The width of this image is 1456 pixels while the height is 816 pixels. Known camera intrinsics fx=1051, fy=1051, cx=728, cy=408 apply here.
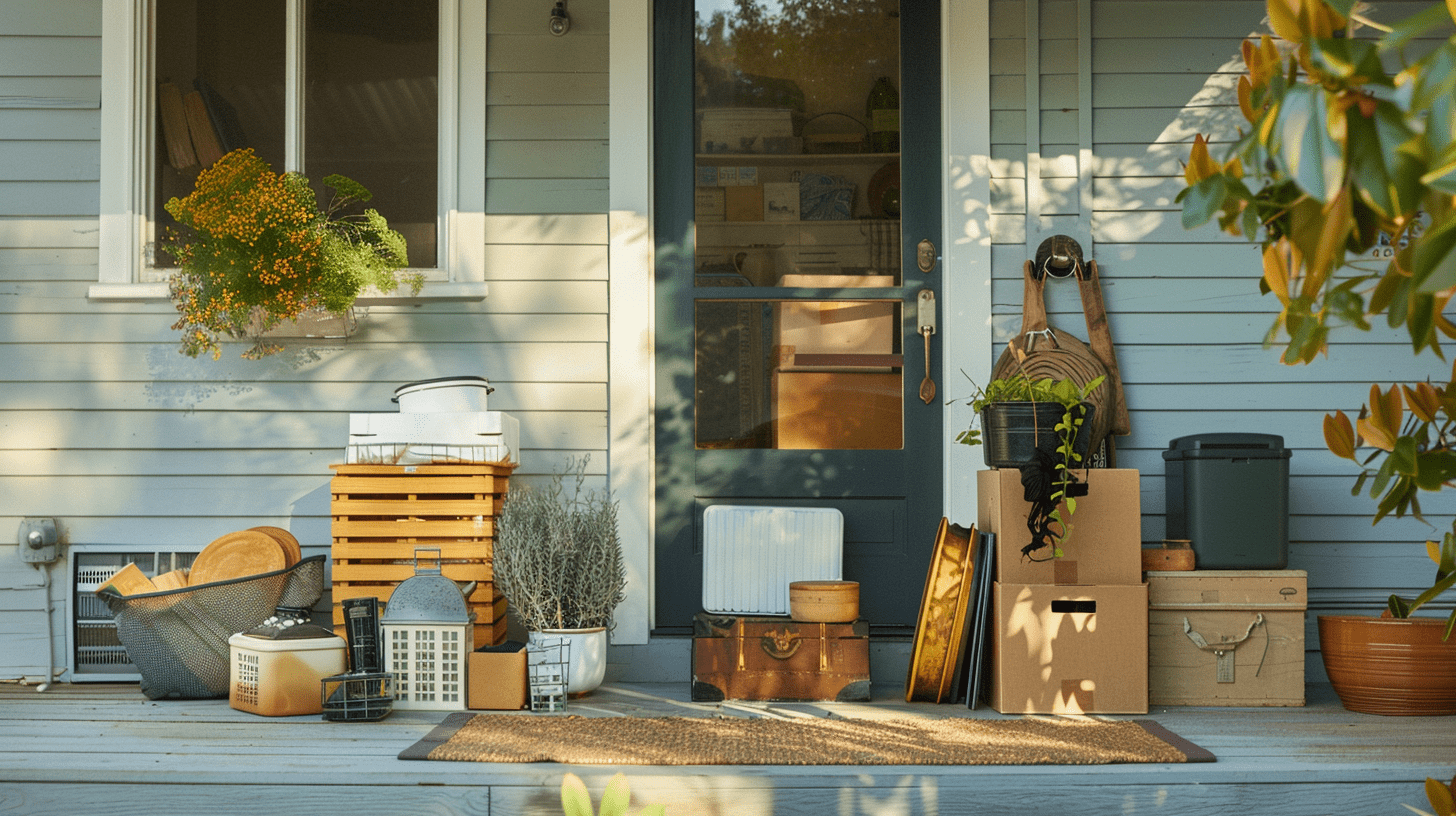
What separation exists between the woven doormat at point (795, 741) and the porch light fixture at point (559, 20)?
2.16 meters

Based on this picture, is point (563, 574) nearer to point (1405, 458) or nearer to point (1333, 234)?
point (1405, 458)

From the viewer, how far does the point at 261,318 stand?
3344 millimetres

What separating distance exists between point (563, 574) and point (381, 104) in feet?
5.72

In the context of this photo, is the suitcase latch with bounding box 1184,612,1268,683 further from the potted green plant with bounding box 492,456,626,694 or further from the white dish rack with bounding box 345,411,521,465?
the white dish rack with bounding box 345,411,521,465

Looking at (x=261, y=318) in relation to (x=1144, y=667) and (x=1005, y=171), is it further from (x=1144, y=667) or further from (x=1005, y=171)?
(x=1144, y=667)

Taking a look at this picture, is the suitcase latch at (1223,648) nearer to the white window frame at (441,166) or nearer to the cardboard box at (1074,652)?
the cardboard box at (1074,652)

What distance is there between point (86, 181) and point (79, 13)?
56cm

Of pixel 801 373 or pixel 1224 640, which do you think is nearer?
pixel 1224 640

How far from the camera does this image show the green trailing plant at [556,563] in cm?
294

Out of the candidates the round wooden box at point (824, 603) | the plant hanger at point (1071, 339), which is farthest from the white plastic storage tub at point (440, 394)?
the plant hanger at point (1071, 339)

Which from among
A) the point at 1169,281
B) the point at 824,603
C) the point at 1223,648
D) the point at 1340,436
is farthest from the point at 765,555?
the point at 1340,436

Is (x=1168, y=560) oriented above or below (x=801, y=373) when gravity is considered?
below

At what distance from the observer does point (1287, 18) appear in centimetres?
64

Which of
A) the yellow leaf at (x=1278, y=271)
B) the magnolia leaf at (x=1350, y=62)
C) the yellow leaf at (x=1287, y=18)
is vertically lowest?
the yellow leaf at (x=1278, y=271)
